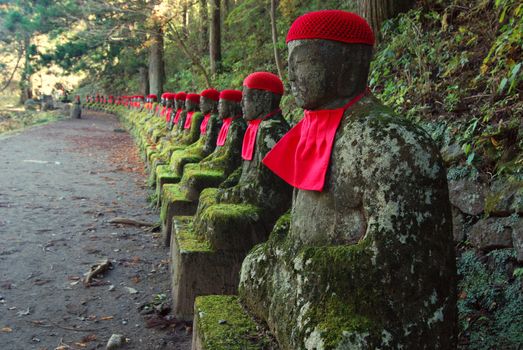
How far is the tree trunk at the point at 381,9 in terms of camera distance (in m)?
6.95

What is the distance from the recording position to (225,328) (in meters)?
2.42

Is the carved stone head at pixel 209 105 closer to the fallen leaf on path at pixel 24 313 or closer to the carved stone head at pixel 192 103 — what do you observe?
the carved stone head at pixel 192 103

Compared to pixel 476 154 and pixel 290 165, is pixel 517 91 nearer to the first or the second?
pixel 476 154

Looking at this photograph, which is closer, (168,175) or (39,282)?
(39,282)

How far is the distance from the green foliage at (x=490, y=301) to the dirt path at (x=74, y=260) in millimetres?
1983

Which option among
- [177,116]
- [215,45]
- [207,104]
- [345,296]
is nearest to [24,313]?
[345,296]

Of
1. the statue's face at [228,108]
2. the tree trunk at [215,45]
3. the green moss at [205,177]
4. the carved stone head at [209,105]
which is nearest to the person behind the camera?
the green moss at [205,177]

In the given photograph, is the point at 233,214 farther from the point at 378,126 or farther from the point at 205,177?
the point at 378,126

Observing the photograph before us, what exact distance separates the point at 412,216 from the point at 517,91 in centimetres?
261

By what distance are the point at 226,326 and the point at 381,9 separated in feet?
18.8

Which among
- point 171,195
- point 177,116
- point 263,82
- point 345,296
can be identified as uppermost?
point 263,82

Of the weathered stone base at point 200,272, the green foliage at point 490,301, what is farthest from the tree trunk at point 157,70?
the green foliage at point 490,301

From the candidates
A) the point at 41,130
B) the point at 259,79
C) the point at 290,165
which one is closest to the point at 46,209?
the point at 259,79

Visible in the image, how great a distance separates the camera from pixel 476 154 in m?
3.54
